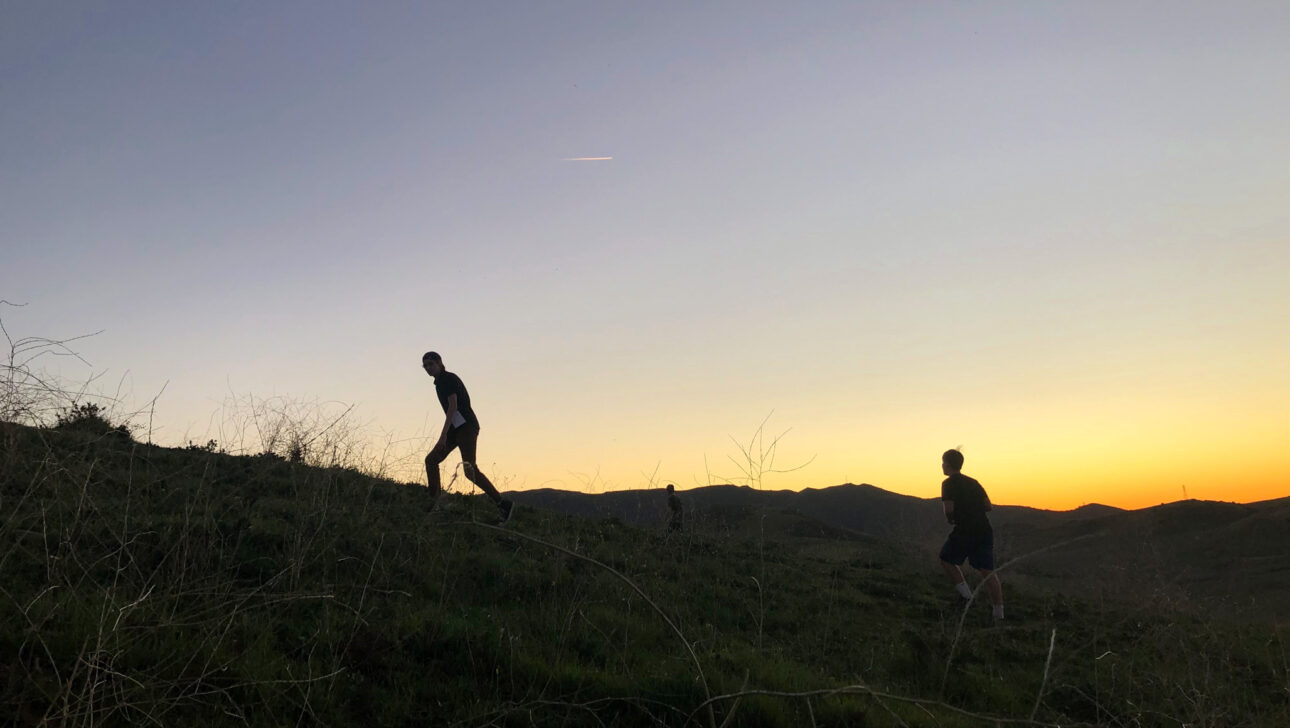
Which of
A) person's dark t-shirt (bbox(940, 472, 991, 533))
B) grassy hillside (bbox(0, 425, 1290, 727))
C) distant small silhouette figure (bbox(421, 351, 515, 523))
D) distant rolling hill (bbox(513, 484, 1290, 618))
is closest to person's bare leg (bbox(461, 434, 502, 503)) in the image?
distant small silhouette figure (bbox(421, 351, 515, 523))

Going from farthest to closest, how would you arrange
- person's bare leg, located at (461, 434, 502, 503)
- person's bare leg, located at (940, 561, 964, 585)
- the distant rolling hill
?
1. the distant rolling hill
2. person's bare leg, located at (940, 561, 964, 585)
3. person's bare leg, located at (461, 434, 502, 503)

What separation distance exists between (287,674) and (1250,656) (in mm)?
8432


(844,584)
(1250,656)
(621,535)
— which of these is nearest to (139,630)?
(621,535)

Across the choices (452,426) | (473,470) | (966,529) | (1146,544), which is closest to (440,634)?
(473,470)

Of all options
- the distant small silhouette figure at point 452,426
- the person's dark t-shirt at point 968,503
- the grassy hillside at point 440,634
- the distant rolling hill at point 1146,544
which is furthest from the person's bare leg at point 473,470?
the person's dark t-shirt at point 968,503

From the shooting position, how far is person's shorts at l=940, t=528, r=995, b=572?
7.86 m

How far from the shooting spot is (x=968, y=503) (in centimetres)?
790

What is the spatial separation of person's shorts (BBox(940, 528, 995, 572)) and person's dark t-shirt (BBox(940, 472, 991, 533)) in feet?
0.19

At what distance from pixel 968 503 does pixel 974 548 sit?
0.49 m

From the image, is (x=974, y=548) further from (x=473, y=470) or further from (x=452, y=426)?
(x=452, y=426)

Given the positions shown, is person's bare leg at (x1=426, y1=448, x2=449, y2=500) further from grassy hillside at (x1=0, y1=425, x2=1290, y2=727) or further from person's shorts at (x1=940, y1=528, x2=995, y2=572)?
person's shorts at (x1=940, y1=528, x2=995, y2=572)

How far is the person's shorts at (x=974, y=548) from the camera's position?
7855 millimetres

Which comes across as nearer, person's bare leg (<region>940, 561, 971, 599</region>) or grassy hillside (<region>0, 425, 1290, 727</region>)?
grassy hillside (<region>0, 425, 1290, 727</region>)

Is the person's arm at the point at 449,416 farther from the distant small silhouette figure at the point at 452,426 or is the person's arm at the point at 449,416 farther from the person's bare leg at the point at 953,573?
the person's bare leg at the point at 953,573
